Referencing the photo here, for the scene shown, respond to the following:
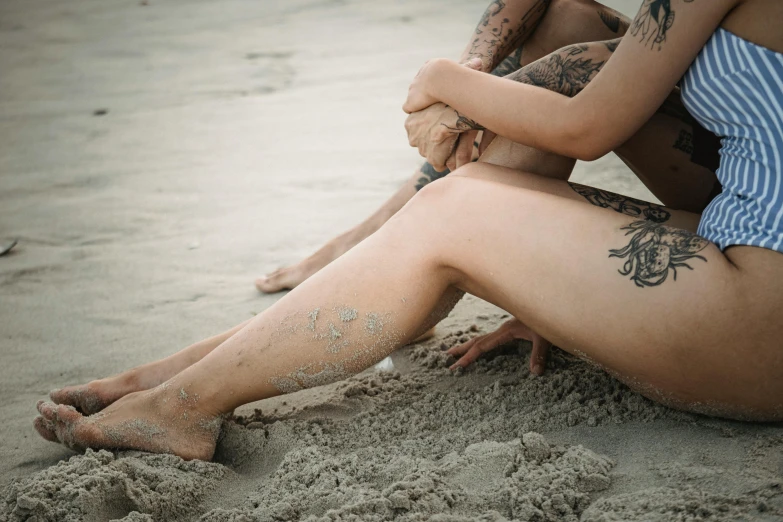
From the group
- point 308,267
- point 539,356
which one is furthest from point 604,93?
point 308,267

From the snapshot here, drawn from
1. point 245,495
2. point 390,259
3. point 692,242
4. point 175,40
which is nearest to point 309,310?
point 390,259

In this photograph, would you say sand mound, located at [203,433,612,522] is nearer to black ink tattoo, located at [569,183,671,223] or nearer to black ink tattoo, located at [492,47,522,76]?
black ink tattoo, located at [569,183,671,223]

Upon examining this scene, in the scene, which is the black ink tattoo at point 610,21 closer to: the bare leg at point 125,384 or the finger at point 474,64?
the finger at point 474,64

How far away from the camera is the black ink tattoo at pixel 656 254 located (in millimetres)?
1241

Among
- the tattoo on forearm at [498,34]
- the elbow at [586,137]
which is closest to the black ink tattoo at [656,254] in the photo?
the elbow at [586,137]

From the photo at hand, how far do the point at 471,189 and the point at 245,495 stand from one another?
74 cm

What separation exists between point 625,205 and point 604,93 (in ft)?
1.10

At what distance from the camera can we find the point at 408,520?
122cm

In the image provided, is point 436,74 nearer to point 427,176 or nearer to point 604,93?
point 604,93

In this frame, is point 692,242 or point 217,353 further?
point 217,353

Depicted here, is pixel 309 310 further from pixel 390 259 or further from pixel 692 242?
pixel 692 242

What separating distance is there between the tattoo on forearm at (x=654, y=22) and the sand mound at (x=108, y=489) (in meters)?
1.18

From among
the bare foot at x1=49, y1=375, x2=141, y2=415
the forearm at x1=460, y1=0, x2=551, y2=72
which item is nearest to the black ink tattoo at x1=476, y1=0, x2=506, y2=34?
the forearm at x1=460, y1=0, x2=551, y2=72

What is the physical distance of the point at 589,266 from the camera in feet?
4.20
